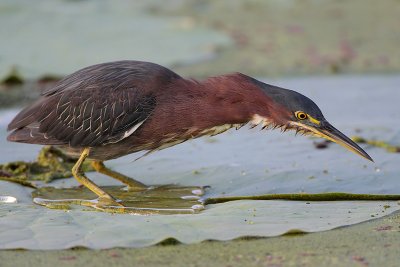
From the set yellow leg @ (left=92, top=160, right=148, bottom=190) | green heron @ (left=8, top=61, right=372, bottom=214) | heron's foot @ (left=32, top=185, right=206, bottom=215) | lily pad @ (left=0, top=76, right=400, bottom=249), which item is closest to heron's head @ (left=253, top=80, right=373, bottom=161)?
green heron @ (left=8, top=61, right=372, bottom=214)

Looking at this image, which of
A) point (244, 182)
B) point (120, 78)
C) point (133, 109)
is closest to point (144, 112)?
point (133, 109)

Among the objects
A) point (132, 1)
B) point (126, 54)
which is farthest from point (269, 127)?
point (132, 1)

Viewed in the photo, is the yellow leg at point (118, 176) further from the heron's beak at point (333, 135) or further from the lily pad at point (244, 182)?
the heron's beak at point (333, 135)

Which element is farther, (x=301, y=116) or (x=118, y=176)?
(x=118, y=176)

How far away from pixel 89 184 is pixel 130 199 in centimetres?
40

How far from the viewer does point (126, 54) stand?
12133 mm

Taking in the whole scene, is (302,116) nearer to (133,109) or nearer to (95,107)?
(133,109)

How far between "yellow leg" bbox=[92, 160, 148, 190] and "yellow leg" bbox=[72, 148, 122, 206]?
374 mm

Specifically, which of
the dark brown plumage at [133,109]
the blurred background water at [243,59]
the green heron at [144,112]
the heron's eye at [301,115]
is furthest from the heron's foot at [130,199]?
the heron's eye at [301,115]

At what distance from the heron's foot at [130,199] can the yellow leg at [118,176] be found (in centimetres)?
6

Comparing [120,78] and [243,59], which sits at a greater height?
[243,59]

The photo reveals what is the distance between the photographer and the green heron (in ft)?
22.2

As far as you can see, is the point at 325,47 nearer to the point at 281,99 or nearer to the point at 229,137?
the point at 229,137

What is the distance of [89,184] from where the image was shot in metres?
7.10
